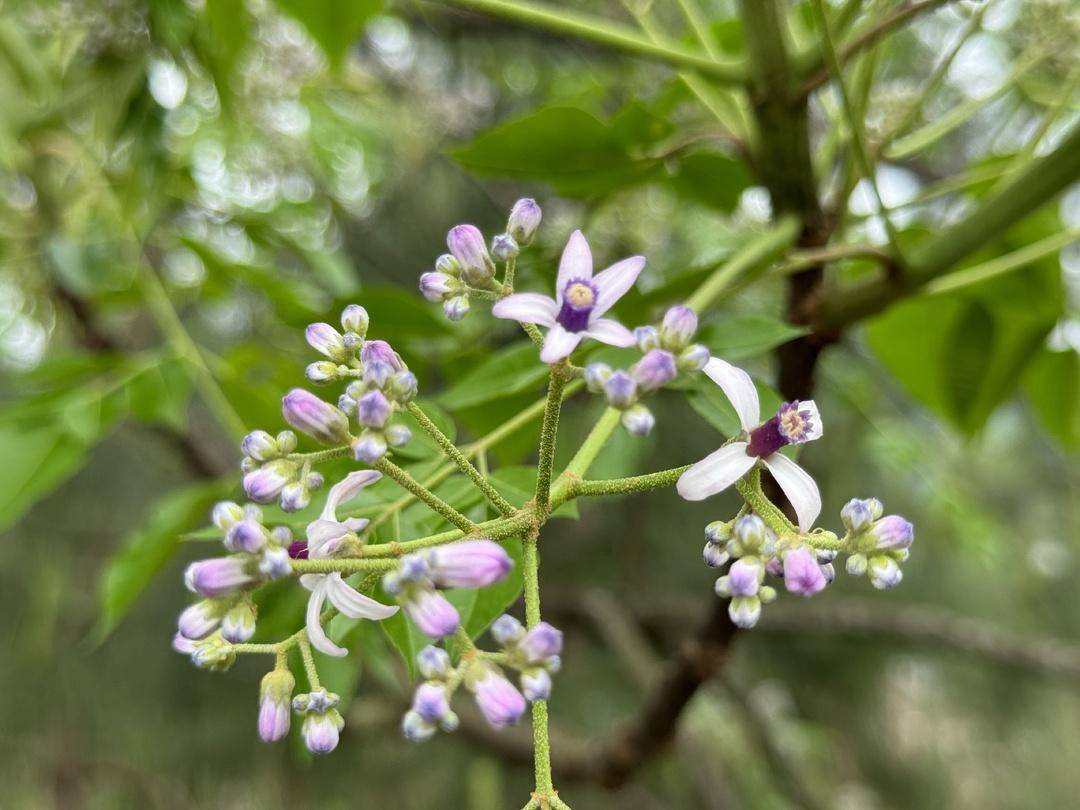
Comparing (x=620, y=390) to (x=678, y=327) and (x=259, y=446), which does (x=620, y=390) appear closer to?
(x=678, y=327)

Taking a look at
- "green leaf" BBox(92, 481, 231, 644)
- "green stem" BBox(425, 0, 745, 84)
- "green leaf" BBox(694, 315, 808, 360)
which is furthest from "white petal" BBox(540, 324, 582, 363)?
"green leaf" BBox(92, 481, 231, 644)

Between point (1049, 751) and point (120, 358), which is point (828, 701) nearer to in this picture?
point (1049, 751)

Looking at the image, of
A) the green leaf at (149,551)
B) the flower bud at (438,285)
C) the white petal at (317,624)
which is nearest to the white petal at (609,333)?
the flower bud at (438,285)

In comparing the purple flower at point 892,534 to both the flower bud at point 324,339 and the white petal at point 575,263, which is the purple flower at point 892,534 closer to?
the white petal at point 575,263

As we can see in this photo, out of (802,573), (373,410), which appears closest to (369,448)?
(373,410)

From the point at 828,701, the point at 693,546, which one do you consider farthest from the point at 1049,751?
the point at 693,546
